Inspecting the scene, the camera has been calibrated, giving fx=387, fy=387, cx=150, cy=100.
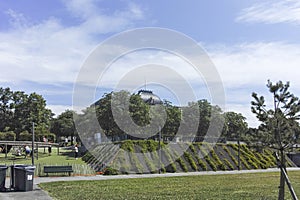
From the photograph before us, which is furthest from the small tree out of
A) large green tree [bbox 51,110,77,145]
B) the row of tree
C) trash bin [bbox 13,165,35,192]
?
large green tree [bbox 51,110,77,145]

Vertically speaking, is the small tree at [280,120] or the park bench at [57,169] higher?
the small tree at [280,120]

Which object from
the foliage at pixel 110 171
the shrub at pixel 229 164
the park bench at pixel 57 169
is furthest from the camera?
the shrub at pixel 229 164

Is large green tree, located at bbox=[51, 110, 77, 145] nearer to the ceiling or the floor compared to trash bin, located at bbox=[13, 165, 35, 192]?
nearer to the ceiling

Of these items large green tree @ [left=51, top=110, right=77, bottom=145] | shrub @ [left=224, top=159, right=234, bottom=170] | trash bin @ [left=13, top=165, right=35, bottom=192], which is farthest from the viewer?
large green tree @ [left=51, top=110, right=77, bottom=145]

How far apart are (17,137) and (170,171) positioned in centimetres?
3571

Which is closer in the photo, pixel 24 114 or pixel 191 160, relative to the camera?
pixel 191 160

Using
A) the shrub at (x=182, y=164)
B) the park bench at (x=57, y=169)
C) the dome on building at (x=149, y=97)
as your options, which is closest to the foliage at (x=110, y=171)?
the park bench at (x=57, y=169)

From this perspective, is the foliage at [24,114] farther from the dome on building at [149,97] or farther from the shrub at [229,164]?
the shrub at [229,164]

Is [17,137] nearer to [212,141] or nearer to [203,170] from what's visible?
[212,141]

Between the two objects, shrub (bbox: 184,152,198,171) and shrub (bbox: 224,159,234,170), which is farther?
shrub (bbox: 224,159,234,170)

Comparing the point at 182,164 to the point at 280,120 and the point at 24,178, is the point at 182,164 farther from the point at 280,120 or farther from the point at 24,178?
the point at 280,120

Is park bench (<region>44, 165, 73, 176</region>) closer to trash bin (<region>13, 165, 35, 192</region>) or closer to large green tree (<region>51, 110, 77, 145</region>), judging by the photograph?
trash bin (<region>13, 165, 35, 192</region>)

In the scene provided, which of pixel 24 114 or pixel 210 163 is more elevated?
pixel 24 114

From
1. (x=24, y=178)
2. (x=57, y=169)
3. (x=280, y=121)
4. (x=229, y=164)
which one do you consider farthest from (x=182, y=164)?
(x=280, y=121)
